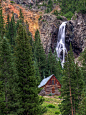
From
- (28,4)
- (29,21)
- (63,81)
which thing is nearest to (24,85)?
(63,81)

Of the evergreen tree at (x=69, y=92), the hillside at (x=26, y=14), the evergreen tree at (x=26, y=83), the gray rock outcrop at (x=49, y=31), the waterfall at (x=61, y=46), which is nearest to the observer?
the evergreen tree at (x=26, y=83)

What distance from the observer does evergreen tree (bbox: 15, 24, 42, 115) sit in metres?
16.5

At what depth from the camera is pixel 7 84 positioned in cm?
1489

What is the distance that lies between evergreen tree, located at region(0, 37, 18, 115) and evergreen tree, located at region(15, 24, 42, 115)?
1.24 meters

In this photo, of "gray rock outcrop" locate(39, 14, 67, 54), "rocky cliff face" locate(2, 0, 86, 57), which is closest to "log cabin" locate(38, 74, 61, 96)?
"rocky cliff face" locate(2, 0, 86, 57)

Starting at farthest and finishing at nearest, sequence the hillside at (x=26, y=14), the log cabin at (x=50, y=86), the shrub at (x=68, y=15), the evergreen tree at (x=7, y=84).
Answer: the shrub at (x=68, y=15), the hillside at (x=26, y=14), the log cabin at (x=50, y=86), the evergreen tree at (x=7, y=84)

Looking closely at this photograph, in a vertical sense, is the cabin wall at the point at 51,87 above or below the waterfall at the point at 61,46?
below

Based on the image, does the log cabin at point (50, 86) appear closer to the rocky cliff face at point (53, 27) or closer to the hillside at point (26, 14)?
the rocky cliff face at point (53, 27)

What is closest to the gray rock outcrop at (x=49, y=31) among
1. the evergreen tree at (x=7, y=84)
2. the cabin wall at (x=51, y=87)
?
the cabin wall at (x=51, y=87)

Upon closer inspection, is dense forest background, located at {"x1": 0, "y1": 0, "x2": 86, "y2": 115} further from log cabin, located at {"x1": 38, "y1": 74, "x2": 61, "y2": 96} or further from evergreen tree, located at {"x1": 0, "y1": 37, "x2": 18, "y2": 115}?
log cabin, located at {"x1": 38, "y1": 74, "x2": 61, "y2": 96}

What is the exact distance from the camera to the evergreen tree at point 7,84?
1468 centimetres

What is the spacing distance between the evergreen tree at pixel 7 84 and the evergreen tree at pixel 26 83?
124 centimetres

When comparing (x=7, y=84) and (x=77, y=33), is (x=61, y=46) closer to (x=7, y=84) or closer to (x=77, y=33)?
(x=77, y=33)

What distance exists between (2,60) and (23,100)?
19.5 ft
